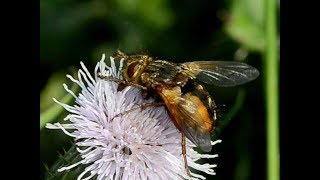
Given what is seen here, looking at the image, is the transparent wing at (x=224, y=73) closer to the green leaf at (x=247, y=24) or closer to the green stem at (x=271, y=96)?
the green stem at (x=271, y=96)

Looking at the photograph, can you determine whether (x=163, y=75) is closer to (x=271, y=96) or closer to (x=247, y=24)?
(x=271, y=96)

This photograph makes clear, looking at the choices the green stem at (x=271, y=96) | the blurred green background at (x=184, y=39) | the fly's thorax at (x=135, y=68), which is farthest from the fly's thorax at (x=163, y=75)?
the blurred green background at (x=184, y=39)

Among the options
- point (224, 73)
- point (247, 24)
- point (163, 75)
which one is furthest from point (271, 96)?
point (247, 24)

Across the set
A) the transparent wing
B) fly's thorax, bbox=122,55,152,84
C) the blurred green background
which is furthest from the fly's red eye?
the blurred green background
